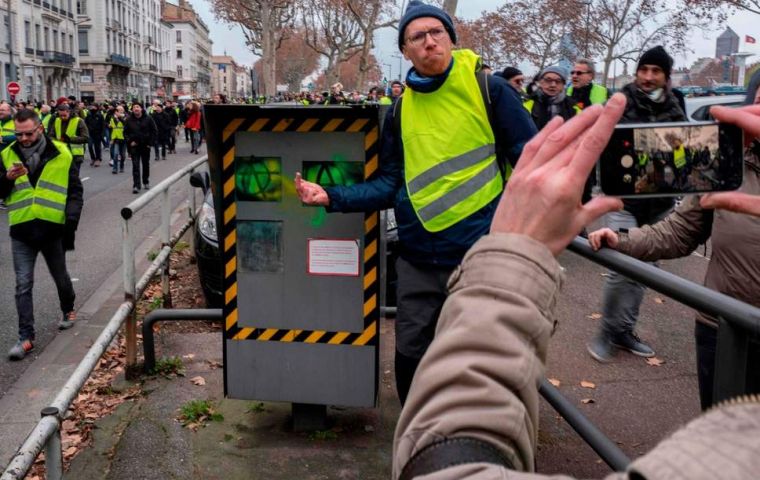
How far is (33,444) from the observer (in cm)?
253

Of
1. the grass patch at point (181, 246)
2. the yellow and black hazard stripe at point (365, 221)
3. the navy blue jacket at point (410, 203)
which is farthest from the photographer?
the grass patch at point (181, 246)

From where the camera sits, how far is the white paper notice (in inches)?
153

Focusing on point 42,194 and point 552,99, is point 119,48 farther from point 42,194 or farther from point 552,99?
point 552,99

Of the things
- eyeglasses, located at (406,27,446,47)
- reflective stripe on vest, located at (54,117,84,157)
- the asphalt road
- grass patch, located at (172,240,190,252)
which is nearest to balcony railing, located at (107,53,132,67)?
the asphalt road

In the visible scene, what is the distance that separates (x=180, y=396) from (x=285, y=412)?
0.68m

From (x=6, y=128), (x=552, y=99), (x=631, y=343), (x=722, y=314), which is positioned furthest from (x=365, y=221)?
(x=6, y=128)

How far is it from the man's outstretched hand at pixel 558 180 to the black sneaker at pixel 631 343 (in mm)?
3231

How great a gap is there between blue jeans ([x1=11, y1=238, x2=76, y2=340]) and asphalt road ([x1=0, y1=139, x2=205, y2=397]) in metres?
Result: 0.22

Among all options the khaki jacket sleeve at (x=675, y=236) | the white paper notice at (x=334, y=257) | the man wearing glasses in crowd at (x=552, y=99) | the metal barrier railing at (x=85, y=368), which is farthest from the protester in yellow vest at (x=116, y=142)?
the khaki jacket sleeve at (x=675, y=236)

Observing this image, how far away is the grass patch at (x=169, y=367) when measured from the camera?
4.98 meters

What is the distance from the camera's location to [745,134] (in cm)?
130

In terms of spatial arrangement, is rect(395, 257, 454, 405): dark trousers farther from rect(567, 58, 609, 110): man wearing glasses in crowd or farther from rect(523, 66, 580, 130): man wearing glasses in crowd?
rect(567, 58, 609, 110): man wearing glasses in crowd

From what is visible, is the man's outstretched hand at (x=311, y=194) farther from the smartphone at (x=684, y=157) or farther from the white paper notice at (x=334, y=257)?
the smartphone at (x=684, y=157)

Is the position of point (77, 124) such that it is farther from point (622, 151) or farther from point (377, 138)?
point (622, 151)
